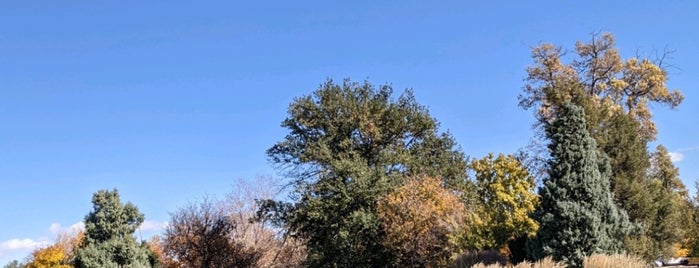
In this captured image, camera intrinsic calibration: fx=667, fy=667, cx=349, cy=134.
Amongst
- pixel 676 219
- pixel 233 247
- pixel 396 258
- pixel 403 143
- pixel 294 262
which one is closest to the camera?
pixel 676 219

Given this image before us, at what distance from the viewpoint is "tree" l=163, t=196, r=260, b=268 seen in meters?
37.0

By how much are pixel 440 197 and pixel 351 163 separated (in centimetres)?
574

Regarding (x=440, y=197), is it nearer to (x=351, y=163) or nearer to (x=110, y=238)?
(x=351, y=163)

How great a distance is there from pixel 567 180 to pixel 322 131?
16.5 metres

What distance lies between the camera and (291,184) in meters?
34.3

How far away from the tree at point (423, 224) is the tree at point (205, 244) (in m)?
13.0

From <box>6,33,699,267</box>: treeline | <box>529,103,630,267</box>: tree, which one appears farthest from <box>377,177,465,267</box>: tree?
<box>529,103,630,267</box>: tree

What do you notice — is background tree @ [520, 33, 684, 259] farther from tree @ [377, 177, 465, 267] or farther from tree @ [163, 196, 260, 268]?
tree @ [163, 196, 260, 268]

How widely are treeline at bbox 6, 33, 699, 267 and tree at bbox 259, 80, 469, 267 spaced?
7 centimetres

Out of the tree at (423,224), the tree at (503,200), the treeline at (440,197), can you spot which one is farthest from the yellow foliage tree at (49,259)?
the tree at (503,200)

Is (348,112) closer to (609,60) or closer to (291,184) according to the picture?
(291,184)

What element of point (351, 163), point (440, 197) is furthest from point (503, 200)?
point (351, 163)

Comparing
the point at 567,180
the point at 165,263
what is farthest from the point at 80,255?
the point at 567,180

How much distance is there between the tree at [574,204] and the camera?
18938 mm
